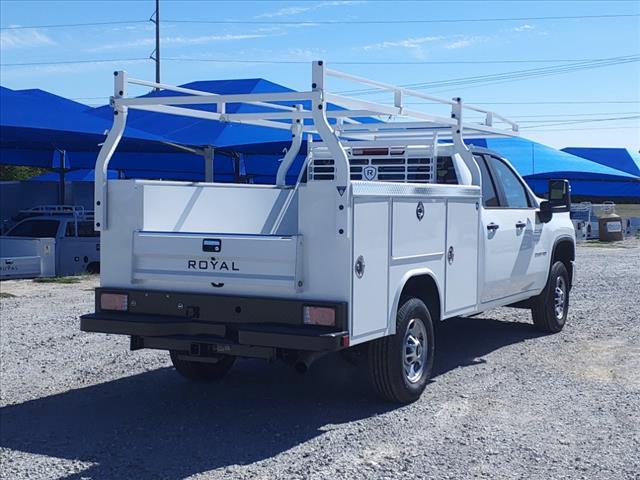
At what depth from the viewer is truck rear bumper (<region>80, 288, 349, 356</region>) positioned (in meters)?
6.36

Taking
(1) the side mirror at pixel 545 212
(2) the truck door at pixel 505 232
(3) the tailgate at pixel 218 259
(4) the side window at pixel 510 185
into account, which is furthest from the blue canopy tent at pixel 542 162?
(3) the tailgate at pixel 218 259

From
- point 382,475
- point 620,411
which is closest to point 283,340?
point 382,475

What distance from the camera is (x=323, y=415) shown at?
7191 millimetres

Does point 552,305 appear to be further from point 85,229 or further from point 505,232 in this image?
point 85,229

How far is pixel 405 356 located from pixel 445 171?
8.29 feet

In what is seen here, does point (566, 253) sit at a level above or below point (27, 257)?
above

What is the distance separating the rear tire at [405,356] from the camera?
709 centimetres

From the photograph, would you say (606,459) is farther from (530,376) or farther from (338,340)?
(530,376)

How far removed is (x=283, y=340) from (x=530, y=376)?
3.16 meters

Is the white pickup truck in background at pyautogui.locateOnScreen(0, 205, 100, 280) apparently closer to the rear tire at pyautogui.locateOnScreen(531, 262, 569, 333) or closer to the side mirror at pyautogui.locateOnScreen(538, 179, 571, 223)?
the rear tire at pyautogui.locateOnScreen(531, 262, 569, 333)

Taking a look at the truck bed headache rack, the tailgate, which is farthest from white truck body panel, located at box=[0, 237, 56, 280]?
the tailgate

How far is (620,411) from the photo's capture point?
285 inches

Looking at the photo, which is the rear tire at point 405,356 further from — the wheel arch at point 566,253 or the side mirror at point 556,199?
the wheel arch at point 566,253

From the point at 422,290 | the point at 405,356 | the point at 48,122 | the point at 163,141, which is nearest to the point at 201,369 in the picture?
the point at 405,356
